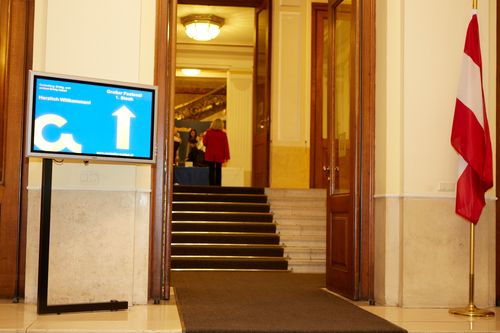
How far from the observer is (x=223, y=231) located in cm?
973

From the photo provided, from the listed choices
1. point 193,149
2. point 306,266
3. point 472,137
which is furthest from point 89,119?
point 193,149

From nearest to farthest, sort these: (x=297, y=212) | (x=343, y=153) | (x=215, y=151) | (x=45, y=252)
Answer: (x=45, y=252), (x=343, y=153), (x=297, y=212), (x=215, y=151)

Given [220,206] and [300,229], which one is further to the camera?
[220,206]

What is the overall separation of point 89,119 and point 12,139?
1.26 metres

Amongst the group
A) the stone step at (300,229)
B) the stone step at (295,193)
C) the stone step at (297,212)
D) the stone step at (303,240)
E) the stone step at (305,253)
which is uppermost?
the stone step at (295,193)

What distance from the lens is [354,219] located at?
605 centimetres

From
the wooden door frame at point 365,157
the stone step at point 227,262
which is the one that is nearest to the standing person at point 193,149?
the stone step at point 227,262

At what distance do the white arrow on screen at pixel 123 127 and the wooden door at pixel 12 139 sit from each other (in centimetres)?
126

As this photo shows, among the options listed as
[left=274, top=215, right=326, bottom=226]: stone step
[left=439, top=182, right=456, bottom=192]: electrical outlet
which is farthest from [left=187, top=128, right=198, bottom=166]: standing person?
[left=439, top=182, right=456, bottom=192]: electrical outlet

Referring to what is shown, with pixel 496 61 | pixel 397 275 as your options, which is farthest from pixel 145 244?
pixel 496 61

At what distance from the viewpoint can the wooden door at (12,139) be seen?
5758 mm

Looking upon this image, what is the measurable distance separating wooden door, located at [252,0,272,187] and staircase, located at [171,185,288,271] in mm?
1460

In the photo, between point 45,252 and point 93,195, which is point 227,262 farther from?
point 45,252

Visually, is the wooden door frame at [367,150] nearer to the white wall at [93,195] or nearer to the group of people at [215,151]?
the white wall at [93,195]
